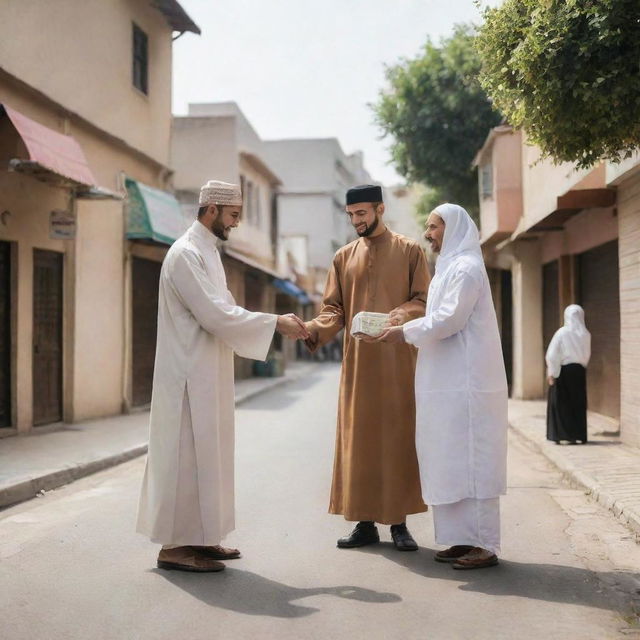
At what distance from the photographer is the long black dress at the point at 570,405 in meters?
10.8

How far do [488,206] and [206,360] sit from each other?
15.6 meters

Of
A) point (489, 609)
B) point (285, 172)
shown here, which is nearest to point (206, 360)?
point (489, 609)

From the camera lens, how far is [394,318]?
543 cm

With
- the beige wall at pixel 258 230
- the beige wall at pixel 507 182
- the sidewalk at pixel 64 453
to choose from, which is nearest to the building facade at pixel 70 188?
the sidewalk at pixel 64 453

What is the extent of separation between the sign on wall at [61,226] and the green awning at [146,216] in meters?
2.82

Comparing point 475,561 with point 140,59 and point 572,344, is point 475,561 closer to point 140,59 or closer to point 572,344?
point 572,344

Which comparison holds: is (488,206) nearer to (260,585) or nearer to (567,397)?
(567,397)

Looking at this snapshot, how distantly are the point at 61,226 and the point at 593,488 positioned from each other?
7929mm

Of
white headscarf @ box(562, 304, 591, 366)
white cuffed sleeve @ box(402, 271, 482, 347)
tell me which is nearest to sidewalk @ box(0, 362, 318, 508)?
white cuffed sleeve @ box(402, 271, 482, 347)

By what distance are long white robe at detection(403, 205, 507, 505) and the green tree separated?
63.7 ft

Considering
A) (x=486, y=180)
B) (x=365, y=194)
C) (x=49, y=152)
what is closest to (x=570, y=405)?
(x=365, y=194)

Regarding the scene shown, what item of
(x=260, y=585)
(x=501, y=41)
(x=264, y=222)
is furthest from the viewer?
(x=264, y=222)

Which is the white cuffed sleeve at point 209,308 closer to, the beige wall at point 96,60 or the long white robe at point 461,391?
the long white robe at point 461,391

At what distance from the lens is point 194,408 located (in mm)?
5047
